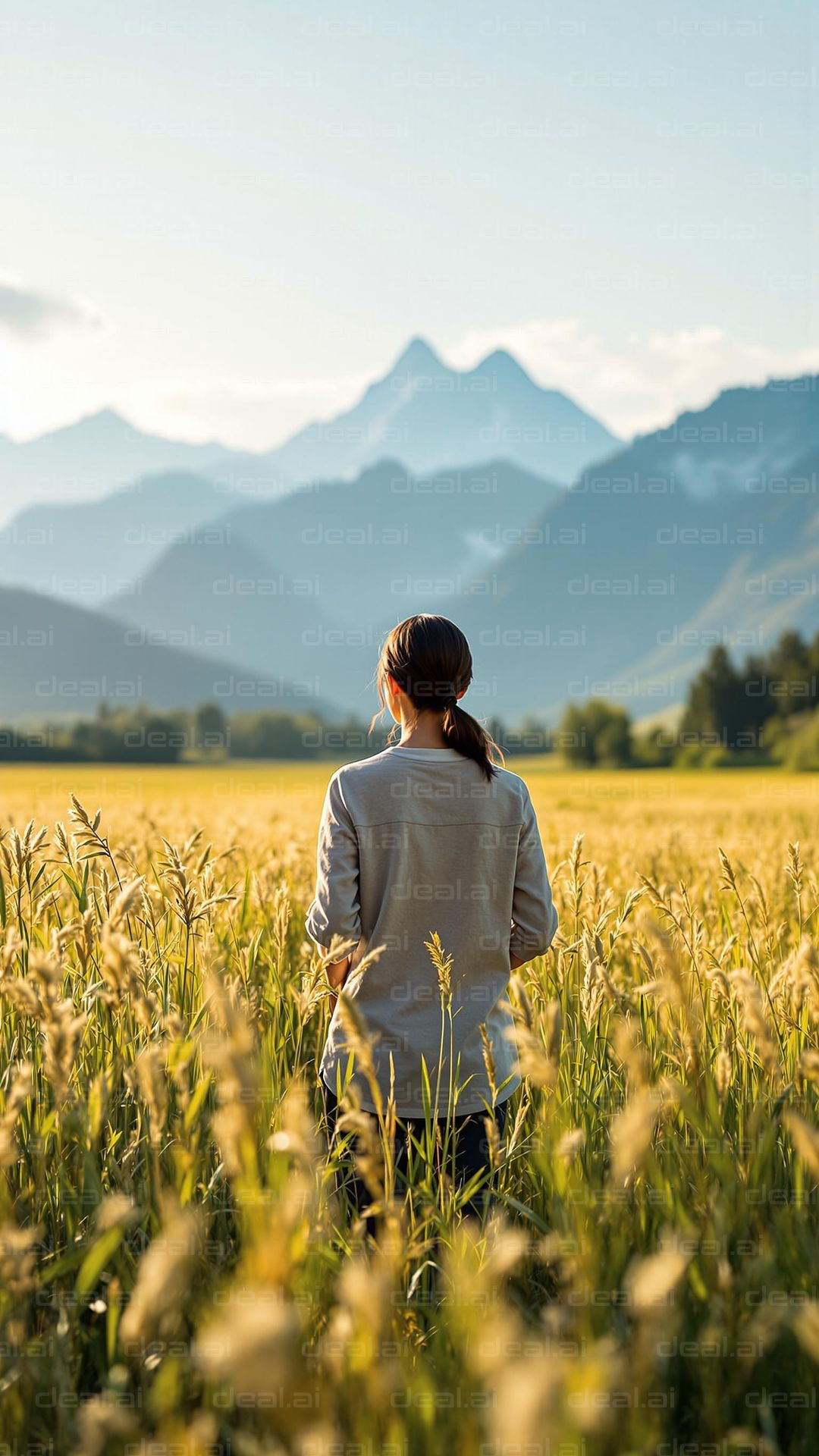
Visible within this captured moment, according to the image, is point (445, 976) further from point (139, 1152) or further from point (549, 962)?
point (549, 962)

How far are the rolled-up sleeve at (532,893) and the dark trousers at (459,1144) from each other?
566 mm

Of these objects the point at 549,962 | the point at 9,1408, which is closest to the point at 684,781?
the point at 549,962

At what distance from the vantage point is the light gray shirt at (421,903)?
3.00 meters

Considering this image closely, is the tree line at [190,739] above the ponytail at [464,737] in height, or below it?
above

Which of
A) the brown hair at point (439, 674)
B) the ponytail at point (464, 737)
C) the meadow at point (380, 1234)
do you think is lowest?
the meadow at point (380, 1234)

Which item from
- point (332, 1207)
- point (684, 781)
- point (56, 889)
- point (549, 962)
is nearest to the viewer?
point (332, 1207)

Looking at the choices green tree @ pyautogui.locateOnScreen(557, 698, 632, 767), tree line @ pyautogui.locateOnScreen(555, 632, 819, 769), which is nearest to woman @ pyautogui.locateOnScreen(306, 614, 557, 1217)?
tree line @ pyautogui.locateOnScreen(555, 632, 819, 769)

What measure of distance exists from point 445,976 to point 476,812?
2.05ft

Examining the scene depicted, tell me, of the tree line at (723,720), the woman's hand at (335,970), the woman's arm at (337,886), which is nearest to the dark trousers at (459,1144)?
the woman's hand at (335,970)

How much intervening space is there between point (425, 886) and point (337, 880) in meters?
0.30

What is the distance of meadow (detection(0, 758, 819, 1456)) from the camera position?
1.23 m

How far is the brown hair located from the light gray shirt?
→ 0.21ft

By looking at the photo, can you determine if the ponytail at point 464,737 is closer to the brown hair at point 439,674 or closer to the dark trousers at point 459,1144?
the brown hair at point 439,674

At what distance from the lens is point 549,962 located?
14.4 feet
